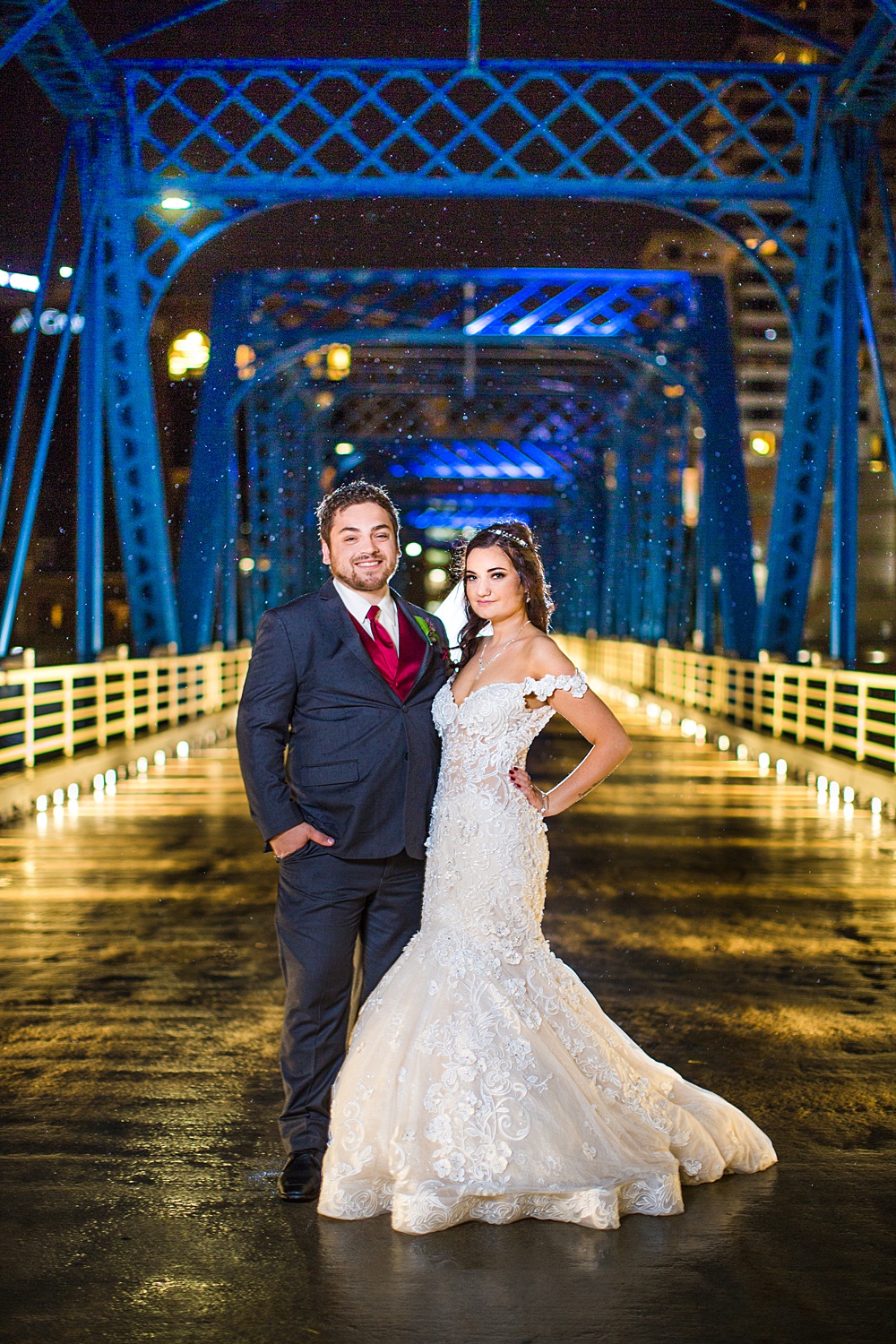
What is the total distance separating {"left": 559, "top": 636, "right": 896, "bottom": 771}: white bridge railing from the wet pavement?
494 cm

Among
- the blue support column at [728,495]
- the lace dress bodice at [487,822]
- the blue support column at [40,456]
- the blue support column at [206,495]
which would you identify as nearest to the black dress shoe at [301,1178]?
the lace dress bodice at [487,822]

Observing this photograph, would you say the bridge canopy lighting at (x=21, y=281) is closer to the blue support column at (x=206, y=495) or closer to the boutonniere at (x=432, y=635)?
the blue support column at (x=206, y=495)

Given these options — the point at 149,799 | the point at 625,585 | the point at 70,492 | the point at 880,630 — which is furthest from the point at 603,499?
the point at 149,799

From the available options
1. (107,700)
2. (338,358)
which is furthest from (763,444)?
(107,700)

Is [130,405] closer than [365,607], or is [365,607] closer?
[365,607]

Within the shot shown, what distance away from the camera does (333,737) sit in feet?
13.5

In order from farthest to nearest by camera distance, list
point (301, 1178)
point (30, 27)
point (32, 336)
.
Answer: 1. point (32, 336)
2. point (30, 27)
3. point (301, 1178)

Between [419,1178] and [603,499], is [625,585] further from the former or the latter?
[419,1178]

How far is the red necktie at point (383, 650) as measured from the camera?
4.18m

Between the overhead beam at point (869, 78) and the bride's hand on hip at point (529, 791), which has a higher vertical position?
the overhead beam at point (869, 78)

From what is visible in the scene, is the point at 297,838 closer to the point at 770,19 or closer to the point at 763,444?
the point at 770,19

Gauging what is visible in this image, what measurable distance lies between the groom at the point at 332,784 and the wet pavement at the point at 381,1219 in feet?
1.31

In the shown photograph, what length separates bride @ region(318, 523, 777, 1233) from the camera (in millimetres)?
3754

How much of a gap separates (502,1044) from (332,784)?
2.51 ft
